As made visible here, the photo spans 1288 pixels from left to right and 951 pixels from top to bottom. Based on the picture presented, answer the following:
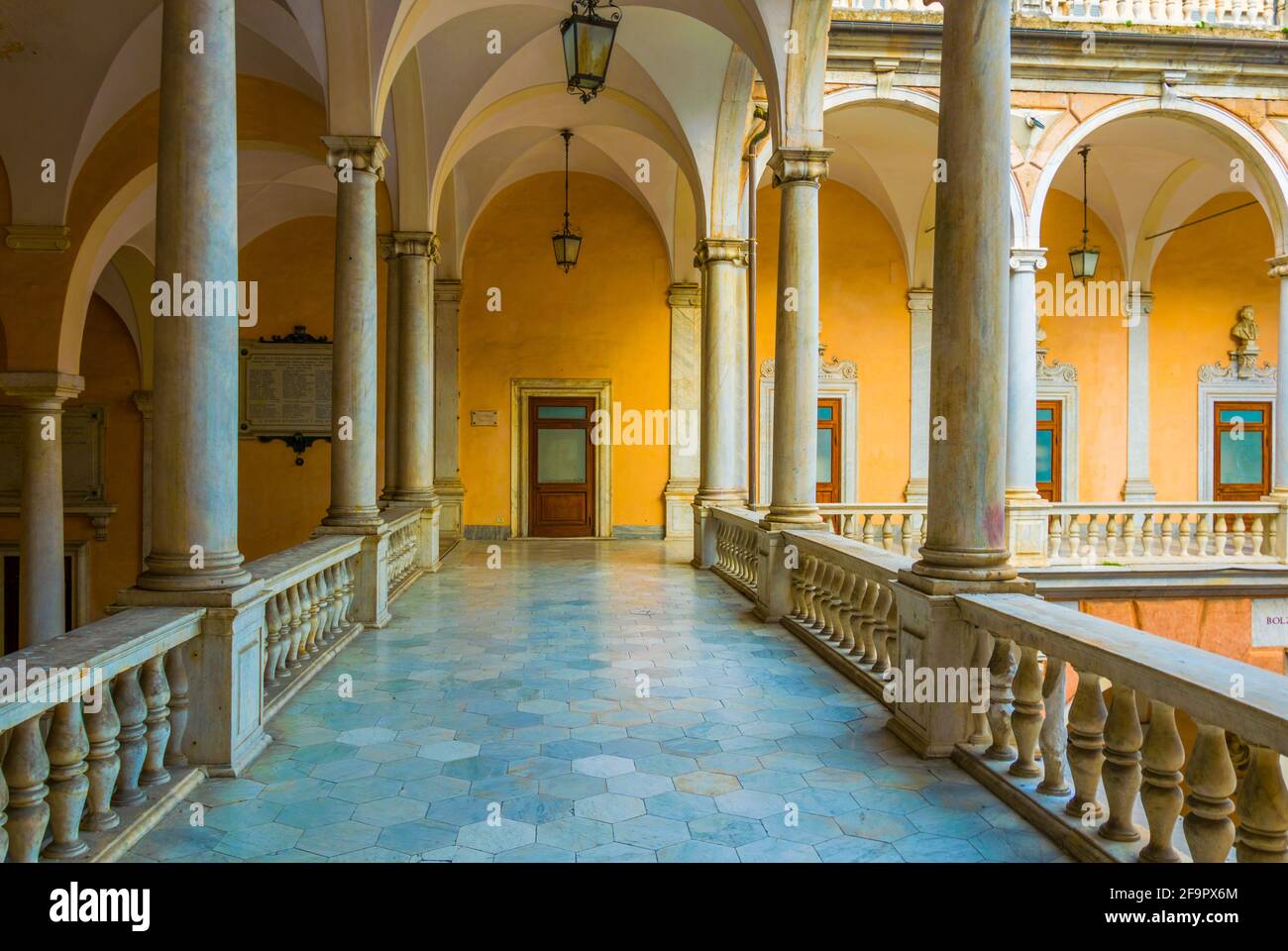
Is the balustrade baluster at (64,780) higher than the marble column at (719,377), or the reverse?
the marble column at (719,377)

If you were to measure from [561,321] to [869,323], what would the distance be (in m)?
6.16

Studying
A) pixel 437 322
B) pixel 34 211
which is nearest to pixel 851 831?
pixel 34 211

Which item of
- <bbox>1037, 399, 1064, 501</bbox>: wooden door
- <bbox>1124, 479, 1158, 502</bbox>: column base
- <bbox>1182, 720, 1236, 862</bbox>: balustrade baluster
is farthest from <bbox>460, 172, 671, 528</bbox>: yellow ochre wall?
<bbox>1182, 720, 1236, 862</bbox>: balustrade baluster

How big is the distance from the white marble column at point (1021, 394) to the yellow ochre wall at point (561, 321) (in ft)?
21.6

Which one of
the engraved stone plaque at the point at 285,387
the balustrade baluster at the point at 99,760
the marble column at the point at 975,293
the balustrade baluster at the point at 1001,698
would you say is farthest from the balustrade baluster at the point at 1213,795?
the engraved stone plaque at the point at 285,387

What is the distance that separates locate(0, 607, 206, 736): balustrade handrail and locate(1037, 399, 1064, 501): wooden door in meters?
16.9

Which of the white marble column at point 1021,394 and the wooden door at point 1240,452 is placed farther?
the wooden door at point 1240,452

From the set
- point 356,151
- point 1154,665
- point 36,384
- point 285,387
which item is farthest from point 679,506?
point 1154,665

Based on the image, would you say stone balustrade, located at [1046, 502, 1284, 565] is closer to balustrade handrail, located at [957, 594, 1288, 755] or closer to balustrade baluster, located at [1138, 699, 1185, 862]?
balustrade handrail, located at [957, 594, 1288, 755]

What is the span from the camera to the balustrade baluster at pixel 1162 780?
9.43ft

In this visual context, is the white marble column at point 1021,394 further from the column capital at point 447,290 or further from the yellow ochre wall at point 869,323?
the column capital at point 447,290

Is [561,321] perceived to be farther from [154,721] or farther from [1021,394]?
[154,721]

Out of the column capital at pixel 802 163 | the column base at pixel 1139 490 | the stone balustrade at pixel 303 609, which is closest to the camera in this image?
the stone balustrade at pixel 303 609

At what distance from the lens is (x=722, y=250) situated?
11.6 m
